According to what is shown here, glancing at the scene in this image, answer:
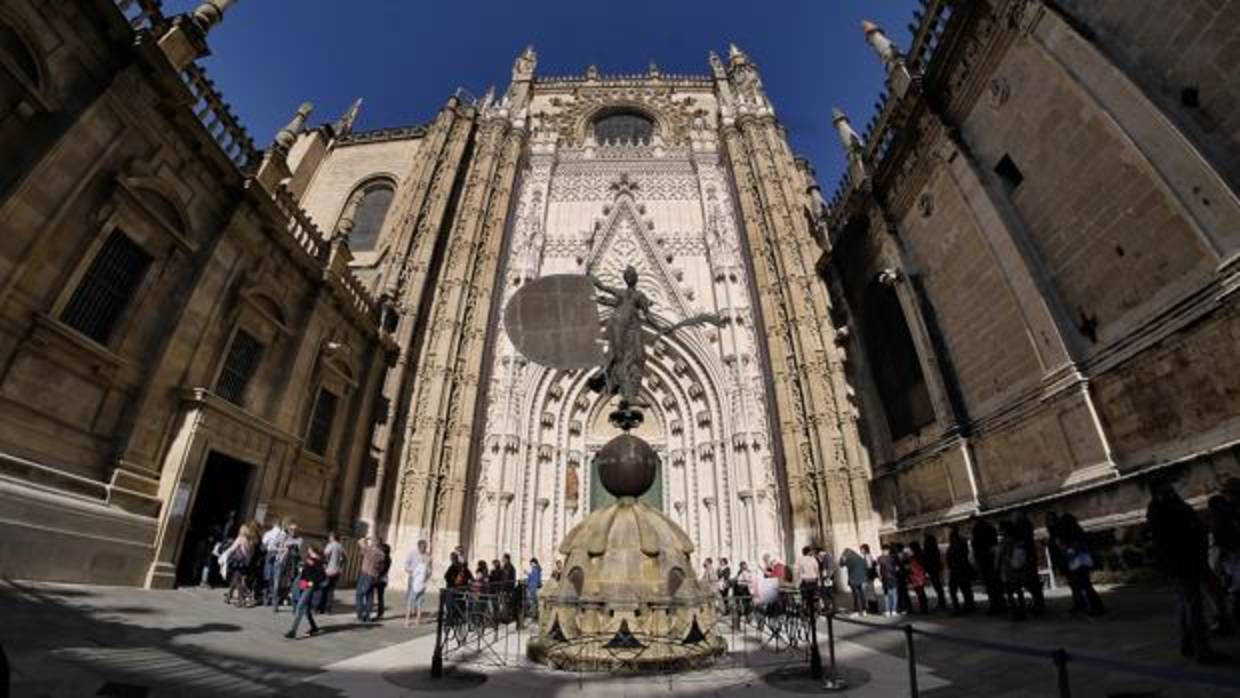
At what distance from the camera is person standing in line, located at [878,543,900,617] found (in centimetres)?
990

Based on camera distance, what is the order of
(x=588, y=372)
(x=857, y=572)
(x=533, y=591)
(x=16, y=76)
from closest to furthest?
(x=16, y=76)
(x=857, y=572)
(x=533, y=591)
(x=588, y=372)

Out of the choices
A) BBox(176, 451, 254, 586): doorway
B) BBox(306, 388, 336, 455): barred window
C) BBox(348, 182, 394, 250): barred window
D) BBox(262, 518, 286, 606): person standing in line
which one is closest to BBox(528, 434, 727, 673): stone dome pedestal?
BBox(262, 518, 286, 606): person standing in line

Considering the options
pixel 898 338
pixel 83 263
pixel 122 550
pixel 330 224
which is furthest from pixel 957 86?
pixel 330 224

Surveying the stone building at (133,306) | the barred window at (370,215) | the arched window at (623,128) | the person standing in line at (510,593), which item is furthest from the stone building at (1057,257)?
the barred window at (370,215)

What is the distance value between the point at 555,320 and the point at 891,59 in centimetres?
1293

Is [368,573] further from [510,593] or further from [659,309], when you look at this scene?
[659,309]

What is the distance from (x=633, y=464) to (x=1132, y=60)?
397 inches

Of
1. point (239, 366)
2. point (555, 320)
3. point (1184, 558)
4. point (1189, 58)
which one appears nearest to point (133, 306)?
point (239, 366)

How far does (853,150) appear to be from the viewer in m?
17.5

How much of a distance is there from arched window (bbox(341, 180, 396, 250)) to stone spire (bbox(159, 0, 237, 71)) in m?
12.4

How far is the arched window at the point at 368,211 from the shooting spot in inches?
920

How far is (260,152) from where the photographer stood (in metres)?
12.7

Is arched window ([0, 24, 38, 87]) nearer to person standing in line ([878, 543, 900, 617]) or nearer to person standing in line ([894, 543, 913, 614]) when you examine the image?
person standing in line ([878, 543, 900, 617])

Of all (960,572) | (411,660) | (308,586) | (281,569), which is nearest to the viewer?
(411,660)
